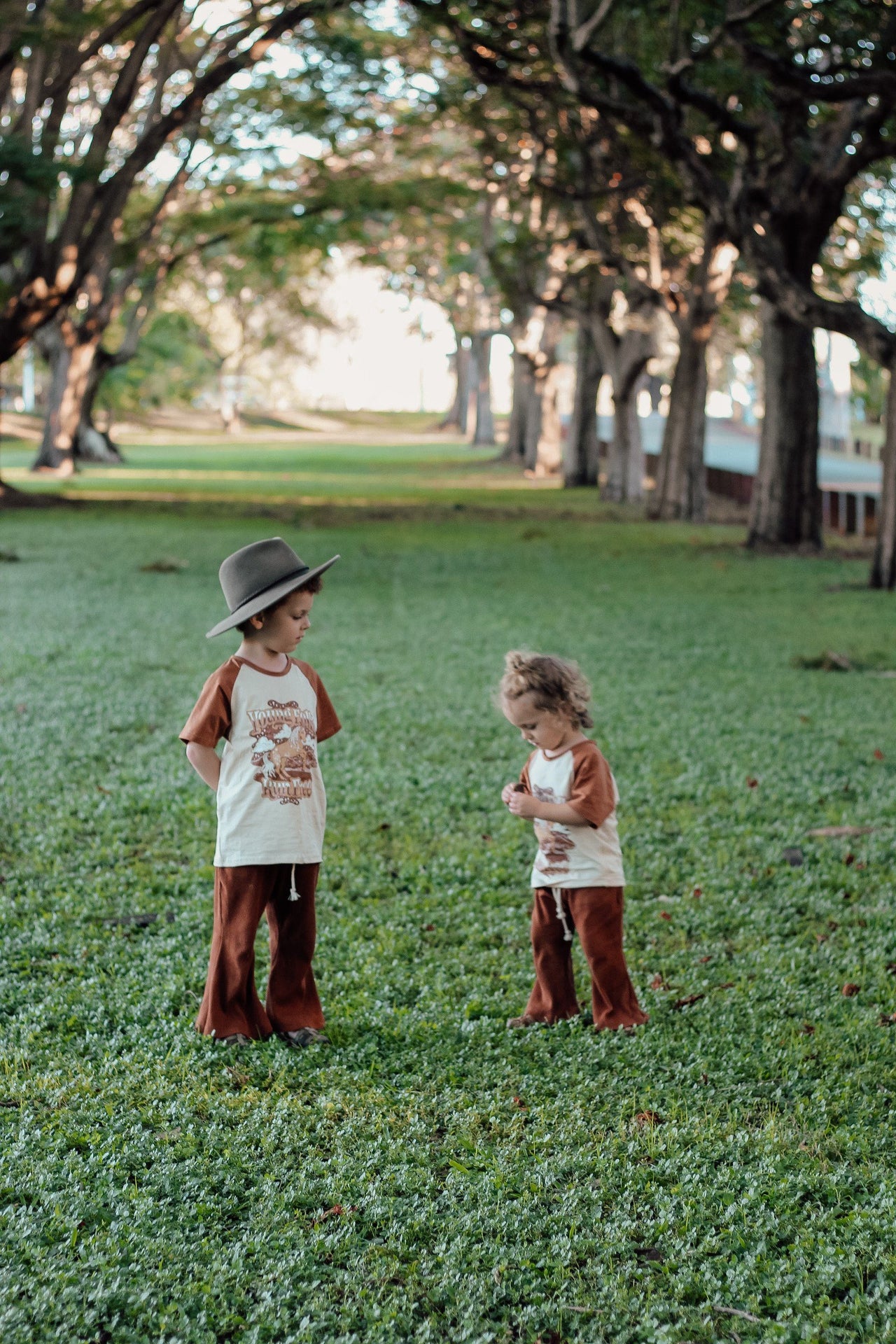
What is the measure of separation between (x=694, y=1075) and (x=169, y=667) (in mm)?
7218

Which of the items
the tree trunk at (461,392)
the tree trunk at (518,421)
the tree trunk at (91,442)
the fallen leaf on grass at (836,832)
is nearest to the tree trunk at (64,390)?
the tree trunk at (91,442)

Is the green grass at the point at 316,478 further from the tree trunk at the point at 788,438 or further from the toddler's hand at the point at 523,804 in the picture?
the toddler's hand at the point at 523,804

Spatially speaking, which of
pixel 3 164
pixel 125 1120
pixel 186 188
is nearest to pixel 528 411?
pixel 186 188

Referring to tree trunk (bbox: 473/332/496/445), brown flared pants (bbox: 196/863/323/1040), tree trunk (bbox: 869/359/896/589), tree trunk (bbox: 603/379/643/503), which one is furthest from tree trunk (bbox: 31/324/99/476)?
brown flared pants (bbox: 196/863/323/1040)

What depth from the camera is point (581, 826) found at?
4160 mm

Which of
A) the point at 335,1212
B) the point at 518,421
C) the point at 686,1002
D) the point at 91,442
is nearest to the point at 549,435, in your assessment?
the point at 518,421

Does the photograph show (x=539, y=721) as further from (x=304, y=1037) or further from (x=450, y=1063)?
(x=304, y=1037)

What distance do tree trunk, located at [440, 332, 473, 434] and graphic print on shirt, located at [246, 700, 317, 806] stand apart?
189 feet

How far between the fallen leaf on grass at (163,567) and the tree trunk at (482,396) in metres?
37.6

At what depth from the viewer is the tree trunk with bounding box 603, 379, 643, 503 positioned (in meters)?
29.0

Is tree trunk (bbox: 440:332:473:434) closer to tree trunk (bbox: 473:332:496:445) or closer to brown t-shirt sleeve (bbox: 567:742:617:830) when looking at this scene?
tree trunk (bbox: 473:332:496:445)

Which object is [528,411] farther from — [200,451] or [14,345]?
[14,345]

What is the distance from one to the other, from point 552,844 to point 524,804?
0.22m

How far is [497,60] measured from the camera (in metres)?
21.0
